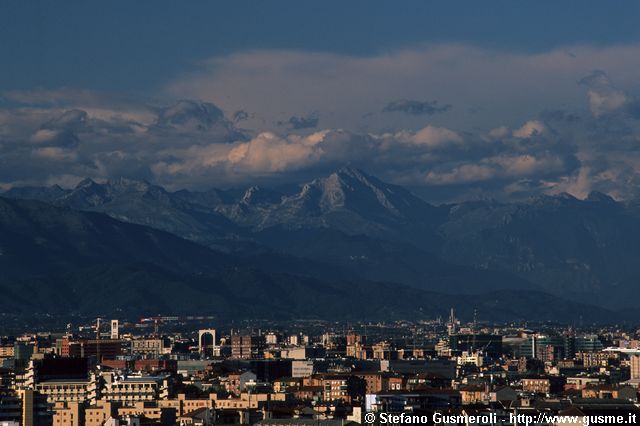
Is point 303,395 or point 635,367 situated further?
point 635,367

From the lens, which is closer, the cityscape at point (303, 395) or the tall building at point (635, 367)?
the cityscape at point (303, 395)

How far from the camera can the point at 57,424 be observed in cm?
10656

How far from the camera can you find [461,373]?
183250 mm

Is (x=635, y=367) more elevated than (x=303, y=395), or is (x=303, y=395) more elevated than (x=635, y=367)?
(x=635, y=367)

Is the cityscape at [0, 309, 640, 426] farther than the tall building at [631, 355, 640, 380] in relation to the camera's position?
No

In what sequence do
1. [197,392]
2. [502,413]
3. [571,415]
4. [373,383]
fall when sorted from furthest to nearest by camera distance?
[373,383]
[197,392]
[502,413]
[571,415]

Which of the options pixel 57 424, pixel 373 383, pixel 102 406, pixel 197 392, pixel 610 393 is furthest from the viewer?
pixel 373 383

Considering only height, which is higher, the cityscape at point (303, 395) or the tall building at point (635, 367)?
the tall building at point (635, 367)

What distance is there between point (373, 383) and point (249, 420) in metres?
47.1

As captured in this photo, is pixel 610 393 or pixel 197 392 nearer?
pixel 610 393

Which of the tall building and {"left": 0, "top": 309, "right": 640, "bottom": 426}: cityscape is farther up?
the tall building

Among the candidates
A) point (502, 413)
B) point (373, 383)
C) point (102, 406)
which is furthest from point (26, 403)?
point (373, 383)

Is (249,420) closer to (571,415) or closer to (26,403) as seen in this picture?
(26,403)

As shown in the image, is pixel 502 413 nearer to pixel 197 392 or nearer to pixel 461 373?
pixel 197 392
